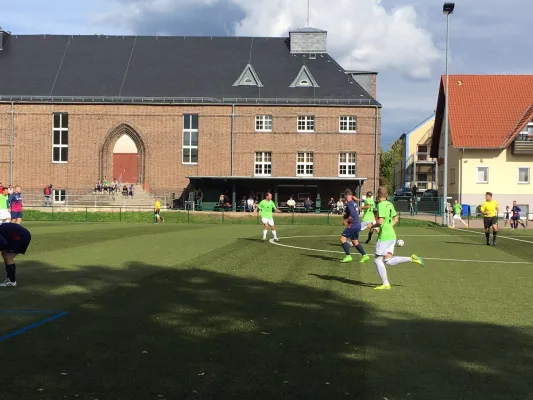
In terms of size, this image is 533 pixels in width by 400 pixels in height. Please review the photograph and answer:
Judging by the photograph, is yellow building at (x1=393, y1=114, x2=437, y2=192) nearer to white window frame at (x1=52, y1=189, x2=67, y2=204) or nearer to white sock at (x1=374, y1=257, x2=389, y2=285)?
white window frame at (x1=52, y1=189, x2=67, y2=204)

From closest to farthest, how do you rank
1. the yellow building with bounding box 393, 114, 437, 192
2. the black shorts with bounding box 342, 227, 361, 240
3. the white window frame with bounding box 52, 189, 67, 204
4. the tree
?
the black shorts with bounding box 342, 227, 361, 240
the white window frame with bounding box 52, 189, 67, 204
the tree
the yellow building with bounding box 393, 114, 437, 192

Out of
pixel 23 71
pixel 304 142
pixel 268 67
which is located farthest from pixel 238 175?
pixel 23 71

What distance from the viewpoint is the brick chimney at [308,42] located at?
5909 centimetres

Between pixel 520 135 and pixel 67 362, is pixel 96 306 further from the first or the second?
pixel 520 135

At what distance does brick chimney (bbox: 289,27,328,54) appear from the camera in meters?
59.1

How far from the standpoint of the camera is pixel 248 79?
185ft

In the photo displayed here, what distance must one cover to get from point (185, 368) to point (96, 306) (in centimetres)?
358

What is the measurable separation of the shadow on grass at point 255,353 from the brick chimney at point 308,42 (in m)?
51.5

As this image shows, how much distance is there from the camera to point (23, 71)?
186ft

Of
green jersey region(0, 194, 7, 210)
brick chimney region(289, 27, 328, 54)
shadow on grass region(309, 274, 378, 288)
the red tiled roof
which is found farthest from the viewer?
brick chimney region(289, 27, 328, 54)

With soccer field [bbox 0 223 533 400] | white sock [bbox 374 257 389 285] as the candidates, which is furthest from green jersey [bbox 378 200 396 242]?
soccer field [bbox 0 223 533 400]

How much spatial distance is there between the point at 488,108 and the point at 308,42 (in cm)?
1707

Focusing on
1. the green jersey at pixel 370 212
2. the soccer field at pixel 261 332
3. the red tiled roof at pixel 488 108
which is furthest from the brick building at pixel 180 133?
the soccer field at pixel 261 332

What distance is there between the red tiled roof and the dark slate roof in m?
7.55
